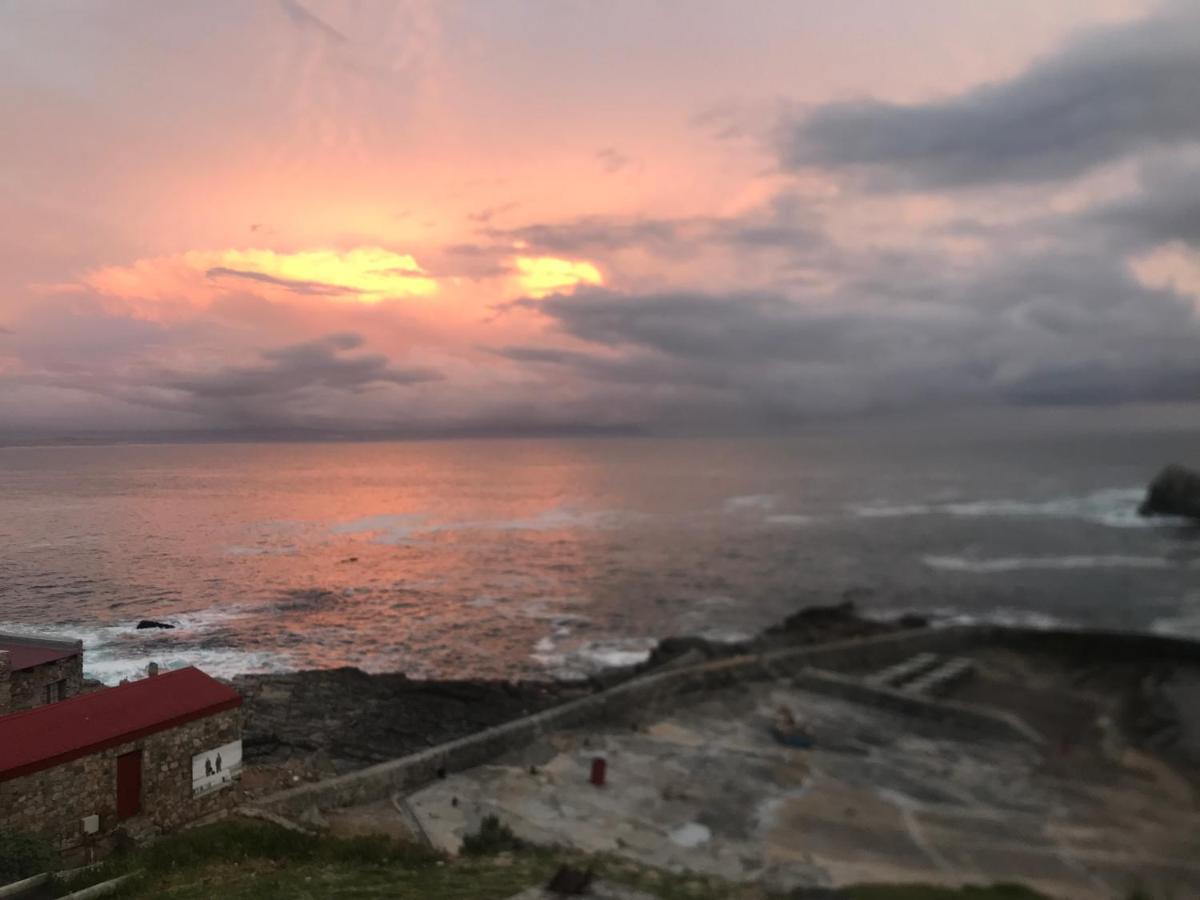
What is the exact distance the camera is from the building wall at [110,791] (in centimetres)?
1104

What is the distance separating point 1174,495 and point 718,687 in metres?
29.8

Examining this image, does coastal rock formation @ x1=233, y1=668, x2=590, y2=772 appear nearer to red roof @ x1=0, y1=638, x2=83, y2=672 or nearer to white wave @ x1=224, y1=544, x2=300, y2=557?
red roof @ x1=0, y1=638, x2=83, y2=672

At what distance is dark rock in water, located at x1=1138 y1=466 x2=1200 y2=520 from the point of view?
122 feet

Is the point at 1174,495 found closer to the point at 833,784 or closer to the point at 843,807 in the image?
the point at 833,784

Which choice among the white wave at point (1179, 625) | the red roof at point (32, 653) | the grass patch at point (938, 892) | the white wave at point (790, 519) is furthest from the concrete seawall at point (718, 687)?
the white wave at point (790, 519)

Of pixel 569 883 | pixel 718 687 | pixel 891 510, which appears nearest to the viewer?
pixel 569 883

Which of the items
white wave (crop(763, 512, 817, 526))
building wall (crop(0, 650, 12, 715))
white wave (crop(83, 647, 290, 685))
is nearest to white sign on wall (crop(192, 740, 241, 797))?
building wall (crop(0, 650, 12, 715))

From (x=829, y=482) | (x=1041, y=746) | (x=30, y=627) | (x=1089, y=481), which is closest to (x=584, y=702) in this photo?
(x=1041, y=746)

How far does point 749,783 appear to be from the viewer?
1703cm

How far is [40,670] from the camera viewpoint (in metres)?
14.7

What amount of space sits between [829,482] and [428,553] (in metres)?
88.7

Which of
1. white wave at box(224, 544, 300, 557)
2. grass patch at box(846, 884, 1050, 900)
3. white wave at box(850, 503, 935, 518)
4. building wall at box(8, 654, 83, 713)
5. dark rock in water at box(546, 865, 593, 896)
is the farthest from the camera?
white wave at box(850, 503, 935, 518)

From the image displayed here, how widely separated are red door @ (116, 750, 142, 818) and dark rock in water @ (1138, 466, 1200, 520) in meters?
43.8

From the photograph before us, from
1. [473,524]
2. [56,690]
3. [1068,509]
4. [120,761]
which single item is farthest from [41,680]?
[473,524]
